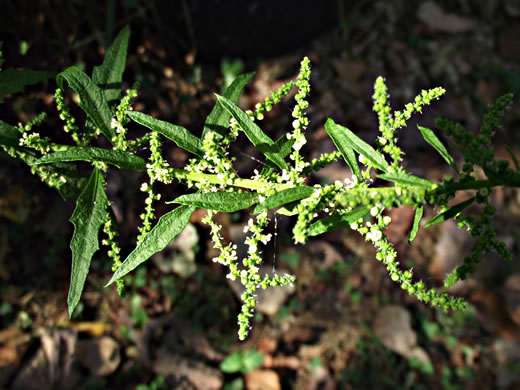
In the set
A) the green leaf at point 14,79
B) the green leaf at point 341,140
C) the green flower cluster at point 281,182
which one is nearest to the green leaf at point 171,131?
the green flower cluster at point 281,182

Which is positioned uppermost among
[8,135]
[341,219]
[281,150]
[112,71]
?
[112,71]

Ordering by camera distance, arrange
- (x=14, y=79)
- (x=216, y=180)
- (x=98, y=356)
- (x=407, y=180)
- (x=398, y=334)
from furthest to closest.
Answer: (x=398, y=334) < (x=98, y=356) < (x=14, y=79) < (x=216, y=180) < (x=407, y=180)

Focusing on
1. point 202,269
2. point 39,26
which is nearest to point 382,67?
point 202,269

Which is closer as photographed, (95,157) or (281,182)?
(95,157)

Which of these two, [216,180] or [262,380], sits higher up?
[216,180]

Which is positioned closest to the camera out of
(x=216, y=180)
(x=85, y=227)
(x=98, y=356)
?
(x=216, y=180)

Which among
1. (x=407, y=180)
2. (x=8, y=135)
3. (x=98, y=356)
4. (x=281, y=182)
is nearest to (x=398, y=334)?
(x=98, y=356)

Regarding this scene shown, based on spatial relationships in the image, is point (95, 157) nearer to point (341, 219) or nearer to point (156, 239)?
point (156, 239)
